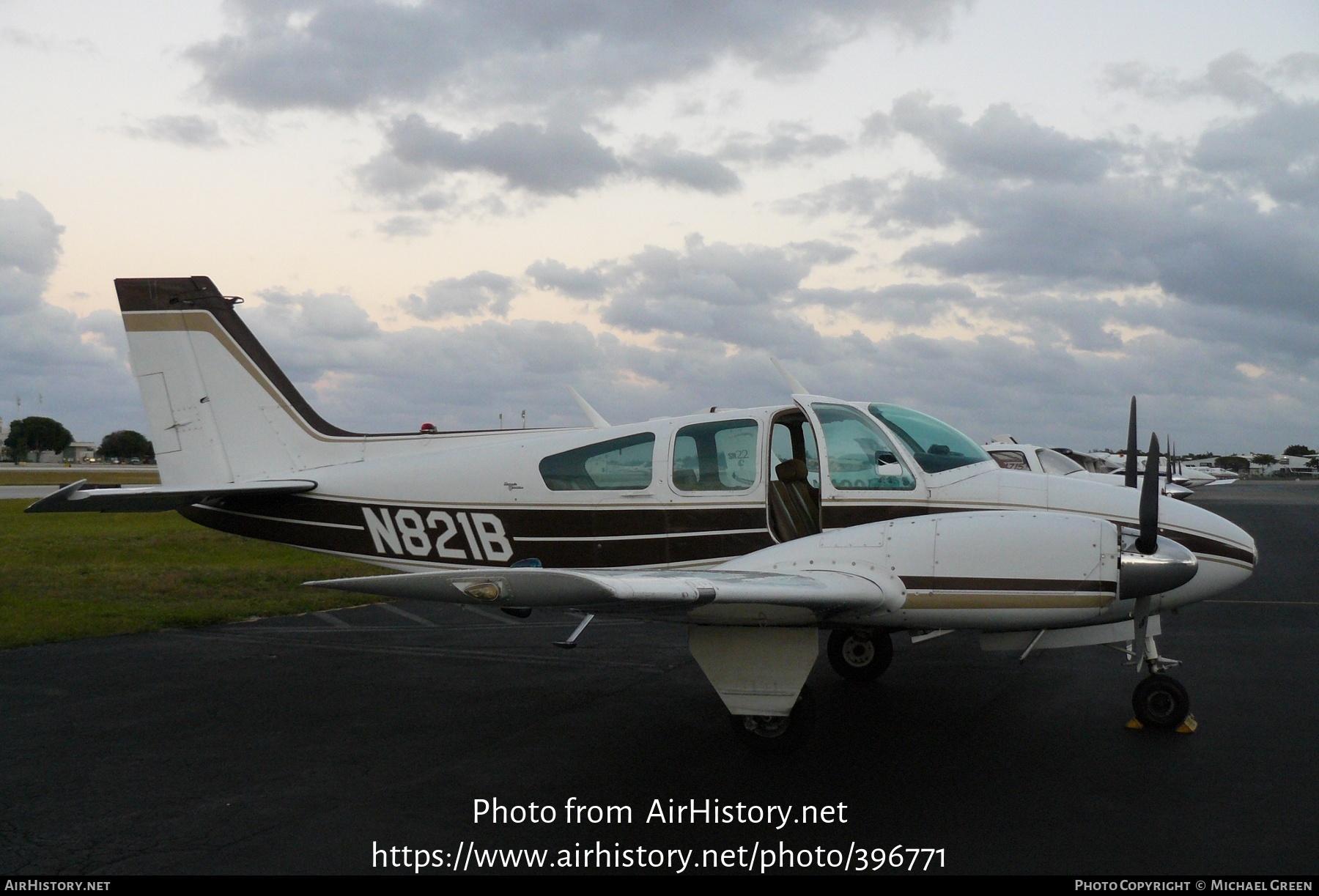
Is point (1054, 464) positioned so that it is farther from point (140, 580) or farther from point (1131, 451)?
Answer: point (140, 580)

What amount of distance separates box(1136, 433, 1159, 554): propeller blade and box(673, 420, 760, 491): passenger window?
8.98 feet

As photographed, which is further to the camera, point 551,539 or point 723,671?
point 551,539

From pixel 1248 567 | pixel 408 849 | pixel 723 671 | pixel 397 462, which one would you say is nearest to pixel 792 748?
pixel 723 671

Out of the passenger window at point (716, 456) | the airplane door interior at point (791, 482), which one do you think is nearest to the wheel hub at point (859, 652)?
the airplane door interior at point (791, 482)

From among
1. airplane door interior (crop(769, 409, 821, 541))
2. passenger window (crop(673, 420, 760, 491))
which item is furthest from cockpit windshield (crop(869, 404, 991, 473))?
passenger window (crop(673, 420, 760, 491))

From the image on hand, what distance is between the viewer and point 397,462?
8539mm

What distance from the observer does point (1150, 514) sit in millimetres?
6070

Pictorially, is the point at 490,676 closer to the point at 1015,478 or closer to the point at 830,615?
the point at 830,615

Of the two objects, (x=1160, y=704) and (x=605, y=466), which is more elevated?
(x=605, y=466)

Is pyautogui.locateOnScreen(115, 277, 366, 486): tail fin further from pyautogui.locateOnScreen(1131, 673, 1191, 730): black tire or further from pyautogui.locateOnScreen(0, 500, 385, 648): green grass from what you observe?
pyautogui.locateOnScreen(1131, 673, 1191, 730): black tire

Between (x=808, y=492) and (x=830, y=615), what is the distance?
6.06 ft

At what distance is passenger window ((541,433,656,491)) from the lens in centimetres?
764

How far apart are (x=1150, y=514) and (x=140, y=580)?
1500 cm

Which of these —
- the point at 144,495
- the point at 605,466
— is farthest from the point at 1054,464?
the point at 144,495
